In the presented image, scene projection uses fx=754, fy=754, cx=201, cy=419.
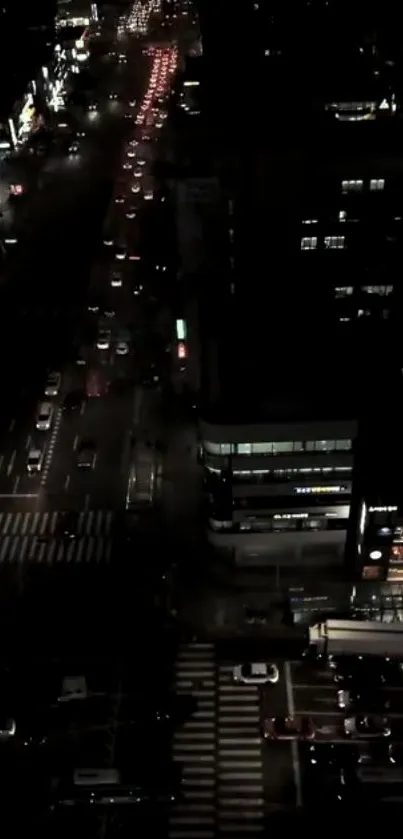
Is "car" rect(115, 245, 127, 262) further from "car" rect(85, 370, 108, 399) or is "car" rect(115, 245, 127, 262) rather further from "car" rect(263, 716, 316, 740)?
"car" rect(263, 716, 316, 740)

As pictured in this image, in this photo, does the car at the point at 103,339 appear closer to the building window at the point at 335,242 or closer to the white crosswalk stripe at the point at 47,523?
the white crosswalk stripe at the point at 47,523

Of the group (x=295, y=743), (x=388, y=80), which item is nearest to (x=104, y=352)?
(x=295, y=743)

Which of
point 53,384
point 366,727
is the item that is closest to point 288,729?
point 366,727

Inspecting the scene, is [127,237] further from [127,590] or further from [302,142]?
[127,590]

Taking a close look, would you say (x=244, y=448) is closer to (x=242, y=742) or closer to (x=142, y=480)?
(x=142, y=480)

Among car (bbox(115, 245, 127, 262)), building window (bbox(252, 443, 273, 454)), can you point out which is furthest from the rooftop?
car (bbox(115, 245, 127, 262))

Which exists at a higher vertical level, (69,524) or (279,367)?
(279,367)

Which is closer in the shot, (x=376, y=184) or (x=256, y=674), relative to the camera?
(x=256, y=674)

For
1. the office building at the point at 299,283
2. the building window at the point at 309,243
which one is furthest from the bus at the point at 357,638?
the building window at the point at 309,243
